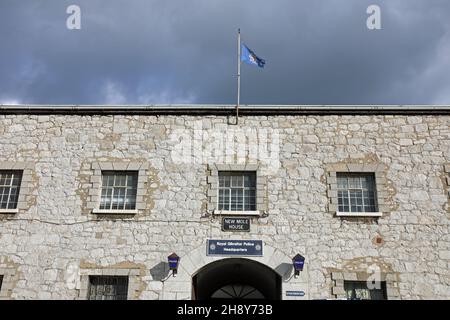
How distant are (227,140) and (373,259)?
16.4 ft

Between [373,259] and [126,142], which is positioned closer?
[373,259]

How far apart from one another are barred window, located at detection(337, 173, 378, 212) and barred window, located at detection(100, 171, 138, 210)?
5627mm

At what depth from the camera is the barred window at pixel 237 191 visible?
12.9 metres

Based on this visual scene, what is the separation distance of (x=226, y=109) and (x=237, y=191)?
→ 242 cm

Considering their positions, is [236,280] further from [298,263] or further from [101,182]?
[101,182]

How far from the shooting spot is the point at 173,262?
1199cm

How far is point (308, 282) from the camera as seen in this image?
12.0 m

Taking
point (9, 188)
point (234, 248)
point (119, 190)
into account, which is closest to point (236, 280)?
point (234, 248)

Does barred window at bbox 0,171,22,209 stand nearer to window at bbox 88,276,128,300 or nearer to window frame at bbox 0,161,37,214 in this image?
window frame at bbox 0,161,37,214

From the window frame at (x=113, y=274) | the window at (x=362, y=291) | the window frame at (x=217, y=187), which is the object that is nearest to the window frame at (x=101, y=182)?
the window frame at (x=113, y=274)

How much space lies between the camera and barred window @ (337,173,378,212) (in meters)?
12.7

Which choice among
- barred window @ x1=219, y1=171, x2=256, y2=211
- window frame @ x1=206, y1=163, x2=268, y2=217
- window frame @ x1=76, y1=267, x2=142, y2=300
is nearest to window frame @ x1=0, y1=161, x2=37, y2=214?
window frame @ x1=76, y1=267, x2=142, y2=300
